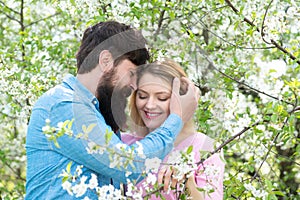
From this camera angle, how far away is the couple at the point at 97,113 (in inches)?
88.6

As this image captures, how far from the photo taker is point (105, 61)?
2576 millimetres

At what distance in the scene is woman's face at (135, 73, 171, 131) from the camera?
8.08 feet

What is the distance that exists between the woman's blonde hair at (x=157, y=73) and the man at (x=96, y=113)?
1.3 inches

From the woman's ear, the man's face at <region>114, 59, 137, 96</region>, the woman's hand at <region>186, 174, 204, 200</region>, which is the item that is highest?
the man's face at <region>114, 59, 137, 96</region>

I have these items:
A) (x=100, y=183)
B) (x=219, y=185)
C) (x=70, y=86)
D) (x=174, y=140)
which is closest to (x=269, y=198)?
(x=219, y=185)

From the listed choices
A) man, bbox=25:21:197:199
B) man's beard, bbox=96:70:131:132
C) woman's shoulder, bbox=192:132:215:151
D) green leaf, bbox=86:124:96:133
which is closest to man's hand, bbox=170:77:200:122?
man, bbox=25:21:197:199

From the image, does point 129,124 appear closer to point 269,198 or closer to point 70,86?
point 70,86

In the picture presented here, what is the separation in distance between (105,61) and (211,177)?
69cm

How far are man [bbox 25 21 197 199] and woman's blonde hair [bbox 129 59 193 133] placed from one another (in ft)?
0.11

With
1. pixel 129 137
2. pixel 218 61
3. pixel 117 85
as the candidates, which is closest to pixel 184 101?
pixel 117 85

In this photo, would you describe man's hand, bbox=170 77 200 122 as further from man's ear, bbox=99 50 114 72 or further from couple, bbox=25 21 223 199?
man's ear, bbox=99 50 114 72

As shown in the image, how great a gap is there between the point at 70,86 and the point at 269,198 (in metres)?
0.92

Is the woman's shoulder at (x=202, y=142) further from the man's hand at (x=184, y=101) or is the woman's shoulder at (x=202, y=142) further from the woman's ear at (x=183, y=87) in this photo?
the woman's ear at (x=183, y=87)

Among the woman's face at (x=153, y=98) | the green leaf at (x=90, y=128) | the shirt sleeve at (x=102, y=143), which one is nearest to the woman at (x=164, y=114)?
the woman's face at (x=153, y=98)
